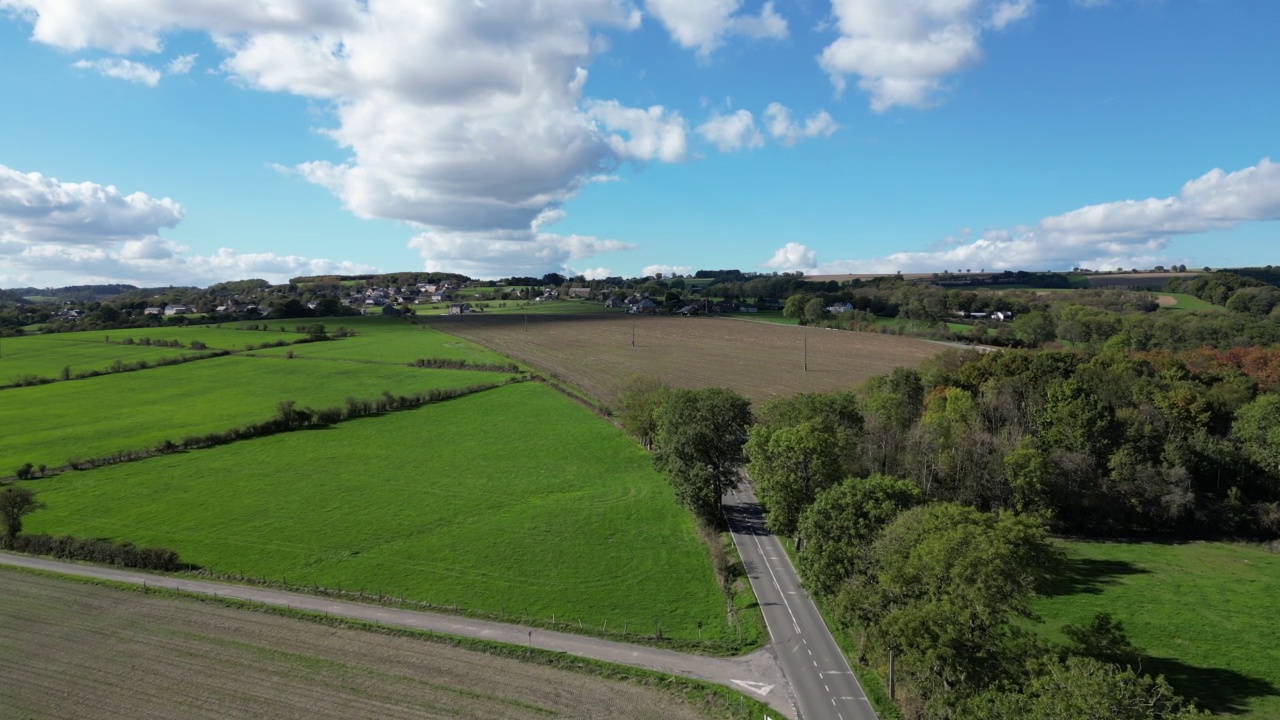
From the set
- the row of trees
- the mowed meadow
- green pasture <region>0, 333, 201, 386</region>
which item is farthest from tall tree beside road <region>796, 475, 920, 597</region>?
green pasture <region>0, 333, 201, 386</region>

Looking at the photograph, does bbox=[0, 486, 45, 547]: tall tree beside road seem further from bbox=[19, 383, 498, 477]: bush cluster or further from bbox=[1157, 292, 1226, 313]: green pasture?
bbox=[1157, 292, 1226, 313]: green pasture

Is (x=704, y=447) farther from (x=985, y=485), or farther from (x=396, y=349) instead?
(x=396, y=349)

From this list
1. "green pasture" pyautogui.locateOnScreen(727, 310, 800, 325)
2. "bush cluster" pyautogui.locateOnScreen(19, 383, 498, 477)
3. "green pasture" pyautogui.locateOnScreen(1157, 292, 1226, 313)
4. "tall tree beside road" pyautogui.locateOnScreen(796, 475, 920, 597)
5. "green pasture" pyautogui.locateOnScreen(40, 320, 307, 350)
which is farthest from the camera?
"green pasture" pyautogui.locateOnScreen(727, 310, 800, 325)

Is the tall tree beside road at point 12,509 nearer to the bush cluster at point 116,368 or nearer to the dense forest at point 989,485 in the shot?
the dense forest at point 989,485

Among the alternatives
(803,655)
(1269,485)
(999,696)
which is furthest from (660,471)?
(1269,485)

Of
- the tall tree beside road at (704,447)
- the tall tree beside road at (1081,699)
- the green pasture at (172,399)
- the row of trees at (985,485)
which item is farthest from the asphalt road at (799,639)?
the green pasture at (172,399)
